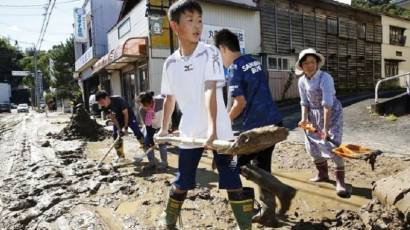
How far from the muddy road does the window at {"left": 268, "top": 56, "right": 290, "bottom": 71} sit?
33.1ft

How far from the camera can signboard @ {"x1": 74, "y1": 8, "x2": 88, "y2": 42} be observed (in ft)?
82.6

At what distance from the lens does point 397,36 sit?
26.5 meters

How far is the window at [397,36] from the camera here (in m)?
25.8

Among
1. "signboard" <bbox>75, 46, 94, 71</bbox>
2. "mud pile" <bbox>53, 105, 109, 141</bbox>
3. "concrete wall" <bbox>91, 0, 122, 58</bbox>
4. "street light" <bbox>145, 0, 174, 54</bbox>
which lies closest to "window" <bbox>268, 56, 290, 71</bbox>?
"street light" <bbox>145, 0, 174, 54</bbox>

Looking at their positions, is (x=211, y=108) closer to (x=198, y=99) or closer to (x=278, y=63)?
(x=198, y=99)

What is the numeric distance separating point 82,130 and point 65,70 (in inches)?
1079

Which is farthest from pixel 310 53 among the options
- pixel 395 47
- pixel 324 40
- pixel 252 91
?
pixel 395 47

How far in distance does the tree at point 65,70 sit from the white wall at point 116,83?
18315 millimetres

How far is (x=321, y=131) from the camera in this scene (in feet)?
14.2

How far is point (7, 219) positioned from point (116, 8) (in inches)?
844

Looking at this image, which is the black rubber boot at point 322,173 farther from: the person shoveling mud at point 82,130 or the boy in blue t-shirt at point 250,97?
the person shoveling mud at point 82,130

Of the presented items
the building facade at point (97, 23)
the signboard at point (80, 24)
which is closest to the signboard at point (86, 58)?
the building facade at point (97, 23)

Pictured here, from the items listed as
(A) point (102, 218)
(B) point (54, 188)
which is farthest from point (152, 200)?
(B) point (54, 188)

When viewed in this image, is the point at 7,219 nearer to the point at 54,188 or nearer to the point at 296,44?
the point at 54,188
